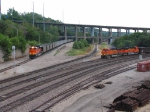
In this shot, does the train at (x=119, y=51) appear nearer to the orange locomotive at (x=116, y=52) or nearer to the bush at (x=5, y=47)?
the orange locomotive at (x=116, y=52)

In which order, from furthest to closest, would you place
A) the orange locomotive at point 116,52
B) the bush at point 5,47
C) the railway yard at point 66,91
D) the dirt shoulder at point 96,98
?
the orange locomotive at point 116,52 → the bush at point 5,47 → the railway yard at point 66,91 → the dirt shoulder at point 96,98

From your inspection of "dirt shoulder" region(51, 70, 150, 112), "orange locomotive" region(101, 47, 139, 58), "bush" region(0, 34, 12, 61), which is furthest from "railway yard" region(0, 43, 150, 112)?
"orange locomotive" region(101, 47, 139, 58)

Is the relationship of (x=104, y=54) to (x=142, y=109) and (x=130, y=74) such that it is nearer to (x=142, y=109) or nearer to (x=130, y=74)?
(x=130, y=74)

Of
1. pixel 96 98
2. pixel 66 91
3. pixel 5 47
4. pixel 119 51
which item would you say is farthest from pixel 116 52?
pixel 96 98

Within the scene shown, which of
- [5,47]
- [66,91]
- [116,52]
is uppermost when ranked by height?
[5,47]

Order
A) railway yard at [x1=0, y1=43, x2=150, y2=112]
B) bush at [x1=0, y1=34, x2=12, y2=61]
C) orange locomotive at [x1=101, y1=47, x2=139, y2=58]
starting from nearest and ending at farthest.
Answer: railway yard at [x1=0, y1=43, x2=150, y2=112] → bush at [x1=0, y1=34, x2=12, y2=61] → orange locomotive at [x1=101, y1=47, x2=139, y2=58]

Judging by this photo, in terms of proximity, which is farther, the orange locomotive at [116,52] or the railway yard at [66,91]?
the orange locomotive at [116,52]

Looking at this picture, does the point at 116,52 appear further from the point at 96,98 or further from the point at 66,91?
the point at 96,98

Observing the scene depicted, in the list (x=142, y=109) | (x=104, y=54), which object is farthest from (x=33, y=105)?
(x=104, y=54)

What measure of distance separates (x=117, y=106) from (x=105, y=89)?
6.38 meters

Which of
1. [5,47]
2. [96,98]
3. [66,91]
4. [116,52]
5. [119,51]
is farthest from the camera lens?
[119,51]

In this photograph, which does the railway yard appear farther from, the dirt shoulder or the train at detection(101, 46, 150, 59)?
the train at detection(101, 46, 150, 59)

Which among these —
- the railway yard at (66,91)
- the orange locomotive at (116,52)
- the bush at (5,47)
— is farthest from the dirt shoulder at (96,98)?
the bush at (5,47)

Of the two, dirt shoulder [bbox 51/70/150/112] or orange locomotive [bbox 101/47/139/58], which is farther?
orange locomotive [bbox 101/47/139/58]
